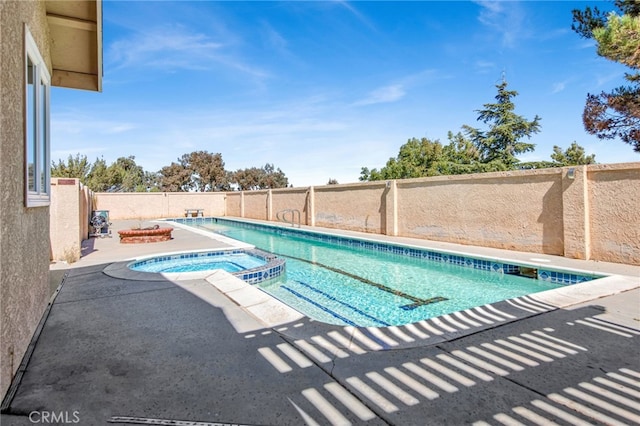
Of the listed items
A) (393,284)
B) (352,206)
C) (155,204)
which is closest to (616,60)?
(393,284)

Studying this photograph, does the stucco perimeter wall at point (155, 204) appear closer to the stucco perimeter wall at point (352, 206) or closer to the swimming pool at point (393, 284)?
the stucco perimeter wall at point (352, 206)

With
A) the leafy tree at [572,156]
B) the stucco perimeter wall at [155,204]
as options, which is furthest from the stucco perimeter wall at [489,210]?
the leafy tree at [572,156]

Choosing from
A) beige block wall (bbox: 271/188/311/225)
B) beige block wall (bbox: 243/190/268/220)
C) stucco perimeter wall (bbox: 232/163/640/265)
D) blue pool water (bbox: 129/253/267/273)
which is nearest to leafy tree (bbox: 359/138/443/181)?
beige block wall (bbox: 243/190/268/220)

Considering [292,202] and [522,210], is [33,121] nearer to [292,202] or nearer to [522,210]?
[522,210]

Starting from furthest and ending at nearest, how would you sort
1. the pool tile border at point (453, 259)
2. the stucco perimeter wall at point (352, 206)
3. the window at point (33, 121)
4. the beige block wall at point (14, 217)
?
the stucco perimeter wall at point (352, 206) → the pool tile border at point (453, 259) → the window at point (33, 121) → the beige block wall at point (14, 217)

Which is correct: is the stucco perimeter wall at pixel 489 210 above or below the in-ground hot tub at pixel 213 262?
above

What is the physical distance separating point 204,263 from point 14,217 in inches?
232

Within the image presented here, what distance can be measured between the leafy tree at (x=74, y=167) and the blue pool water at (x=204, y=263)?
23.2m

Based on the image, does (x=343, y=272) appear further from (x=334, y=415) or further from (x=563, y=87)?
(x=563, y=87)

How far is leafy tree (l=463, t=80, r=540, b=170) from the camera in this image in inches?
933

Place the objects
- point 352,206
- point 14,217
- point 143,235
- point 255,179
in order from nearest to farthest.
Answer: point 14,217, point 143,235, point 352,206, point 255,179

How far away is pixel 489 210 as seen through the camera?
28.1 ft

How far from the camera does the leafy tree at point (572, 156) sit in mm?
25641

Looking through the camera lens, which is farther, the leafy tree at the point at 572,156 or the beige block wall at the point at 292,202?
the leafy tree at the point at 572,156
